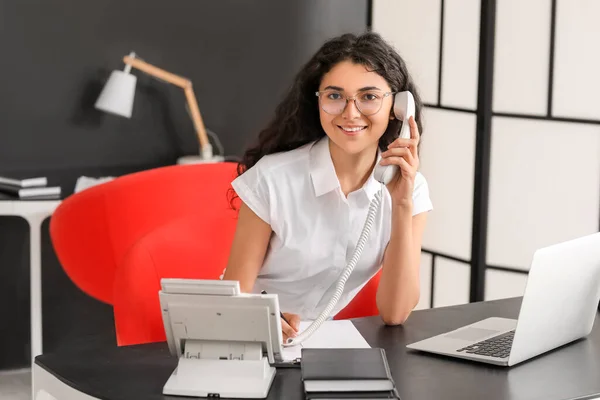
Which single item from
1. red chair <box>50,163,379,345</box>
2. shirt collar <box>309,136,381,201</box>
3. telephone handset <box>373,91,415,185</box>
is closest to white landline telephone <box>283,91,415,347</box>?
telephone handset <box>373,91,415,185</box>

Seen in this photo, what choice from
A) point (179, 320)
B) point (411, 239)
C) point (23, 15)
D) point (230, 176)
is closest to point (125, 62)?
point (23, 15)

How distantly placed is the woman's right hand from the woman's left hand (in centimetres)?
37

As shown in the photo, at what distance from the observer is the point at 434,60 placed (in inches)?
168

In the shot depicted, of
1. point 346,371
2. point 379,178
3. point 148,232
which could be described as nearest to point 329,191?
point 379,178

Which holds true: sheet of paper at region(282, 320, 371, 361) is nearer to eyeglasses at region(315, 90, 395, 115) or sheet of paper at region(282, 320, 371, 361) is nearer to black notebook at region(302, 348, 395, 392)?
black notebook at region(302, 348, 395, 392)

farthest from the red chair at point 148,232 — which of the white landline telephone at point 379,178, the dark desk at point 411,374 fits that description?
the dark desk at point 411,374

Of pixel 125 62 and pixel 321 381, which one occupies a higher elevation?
pixel 125 62

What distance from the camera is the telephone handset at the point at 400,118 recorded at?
2156 millimetres

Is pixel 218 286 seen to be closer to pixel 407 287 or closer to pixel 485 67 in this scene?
pixel 407 287

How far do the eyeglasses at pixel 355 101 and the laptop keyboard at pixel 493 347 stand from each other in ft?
1.86

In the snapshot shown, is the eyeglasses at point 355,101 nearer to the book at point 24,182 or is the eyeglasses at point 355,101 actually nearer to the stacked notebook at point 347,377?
the stacked notebook at point 347,377

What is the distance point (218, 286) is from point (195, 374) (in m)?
0.17

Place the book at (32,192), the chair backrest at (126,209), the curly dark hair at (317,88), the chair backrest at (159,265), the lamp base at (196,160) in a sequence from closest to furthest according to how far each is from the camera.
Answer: the curly dark hair at (317,88) → the chair backrest at (159,265) → the chair backrest at (126,209) → the book at (32,192) → the lamp base at (196,160)

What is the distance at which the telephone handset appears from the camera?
2.16 meters
